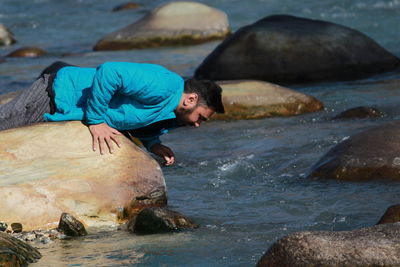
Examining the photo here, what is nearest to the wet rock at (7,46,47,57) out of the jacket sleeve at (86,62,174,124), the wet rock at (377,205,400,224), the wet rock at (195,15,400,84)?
→ the wet rock at (195,15,400,84)

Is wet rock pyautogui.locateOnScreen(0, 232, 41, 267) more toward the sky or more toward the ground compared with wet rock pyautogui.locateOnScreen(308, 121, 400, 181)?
more toward the sky

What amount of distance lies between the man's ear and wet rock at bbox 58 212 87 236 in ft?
3.27

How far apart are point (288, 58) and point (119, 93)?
7.52 metres

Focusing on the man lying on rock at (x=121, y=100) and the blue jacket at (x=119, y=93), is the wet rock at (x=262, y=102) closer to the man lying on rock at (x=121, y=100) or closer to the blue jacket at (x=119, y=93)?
the man lying on rock at (x=121, y=100)

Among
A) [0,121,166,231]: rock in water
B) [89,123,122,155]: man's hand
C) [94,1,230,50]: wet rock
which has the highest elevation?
[89,123,122,155]: man's hand

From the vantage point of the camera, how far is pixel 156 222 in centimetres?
573

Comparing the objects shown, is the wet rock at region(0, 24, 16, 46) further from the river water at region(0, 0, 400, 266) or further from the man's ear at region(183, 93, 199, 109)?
the man's ear at region(183, 93, 199, 109)

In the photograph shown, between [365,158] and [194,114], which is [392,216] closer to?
[194,114]

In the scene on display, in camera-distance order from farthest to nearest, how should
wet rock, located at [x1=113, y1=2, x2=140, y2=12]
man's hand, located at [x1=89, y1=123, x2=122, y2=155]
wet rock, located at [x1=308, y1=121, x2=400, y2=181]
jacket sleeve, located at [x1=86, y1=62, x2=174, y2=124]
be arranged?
1. wet rock, located at [x1=113, y1=2, x2=140, y2=12]
2. wet rock, located at [x1=308, y1=121, x2=400, y2=181]
3. man's hand, located at [x1=89, y1=123, x2=122, y2=155]
4. jacket sleeve, located at [x1=86, y1=62, x2=174, y2=124]

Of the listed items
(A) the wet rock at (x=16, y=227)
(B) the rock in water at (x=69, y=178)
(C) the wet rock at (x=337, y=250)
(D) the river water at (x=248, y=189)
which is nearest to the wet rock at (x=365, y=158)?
(D) the river water at (x=248, y=189)

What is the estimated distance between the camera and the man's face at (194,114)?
583 centimetres

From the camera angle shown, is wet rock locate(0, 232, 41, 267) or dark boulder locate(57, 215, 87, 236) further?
dark boulder locate(57, 215, 87, 236)

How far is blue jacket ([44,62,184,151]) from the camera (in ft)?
18.8

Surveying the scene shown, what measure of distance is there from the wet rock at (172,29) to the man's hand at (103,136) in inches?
479
